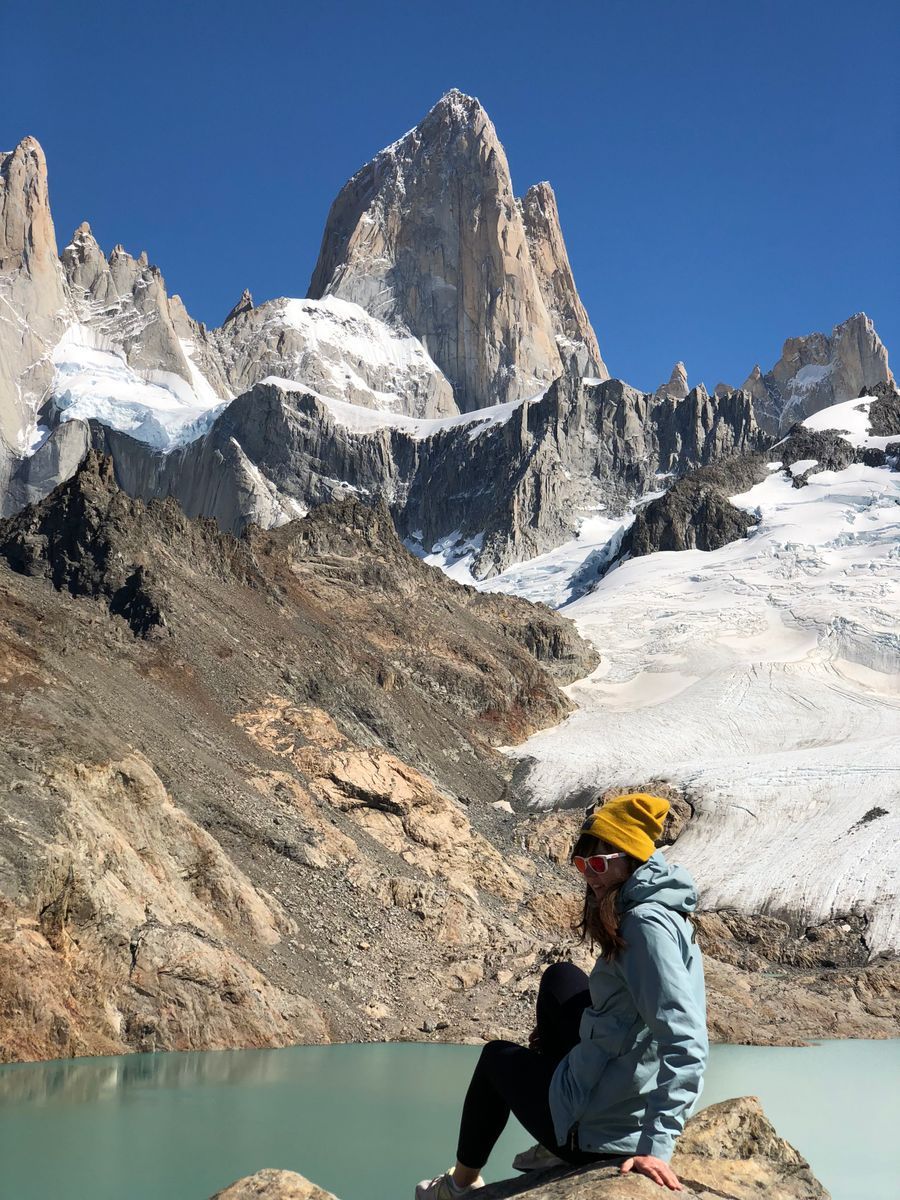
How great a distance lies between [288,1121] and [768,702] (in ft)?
200

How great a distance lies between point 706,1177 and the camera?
5.64 m

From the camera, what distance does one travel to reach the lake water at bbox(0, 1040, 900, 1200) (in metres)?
9.62

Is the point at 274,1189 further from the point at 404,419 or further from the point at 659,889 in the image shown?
the point at 404,419

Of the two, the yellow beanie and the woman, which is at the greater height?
the yellow beanie

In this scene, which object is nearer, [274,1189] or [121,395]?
[274,1189]

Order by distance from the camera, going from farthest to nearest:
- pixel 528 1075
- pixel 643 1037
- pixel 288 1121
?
pixel 288 1121
pixel 528 1075
pixel 643 1037

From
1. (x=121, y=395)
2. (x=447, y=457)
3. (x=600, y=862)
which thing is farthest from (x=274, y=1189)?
(x=121, y=395)

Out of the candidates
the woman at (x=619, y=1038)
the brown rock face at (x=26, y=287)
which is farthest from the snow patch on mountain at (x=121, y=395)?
the woman at (x=619, y=1038)

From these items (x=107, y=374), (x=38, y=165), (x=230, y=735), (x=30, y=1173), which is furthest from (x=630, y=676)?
(x=38, y=165)

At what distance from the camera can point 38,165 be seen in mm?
175000

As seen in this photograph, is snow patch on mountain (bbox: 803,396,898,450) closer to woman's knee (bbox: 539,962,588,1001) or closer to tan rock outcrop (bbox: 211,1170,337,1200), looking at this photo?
woman's knee (bbox: 539,962,588,1001)

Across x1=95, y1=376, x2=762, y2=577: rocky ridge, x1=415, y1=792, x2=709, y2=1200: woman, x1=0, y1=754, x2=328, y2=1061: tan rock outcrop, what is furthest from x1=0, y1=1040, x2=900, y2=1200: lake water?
x1=95, y1=376, x2=762, y2=577: rocky ridge

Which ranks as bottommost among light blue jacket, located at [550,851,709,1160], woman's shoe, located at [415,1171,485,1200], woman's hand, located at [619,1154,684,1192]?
woman's shoe, located at [415,1171,485,1200]

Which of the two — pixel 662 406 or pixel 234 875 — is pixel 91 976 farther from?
pixel 662 406
